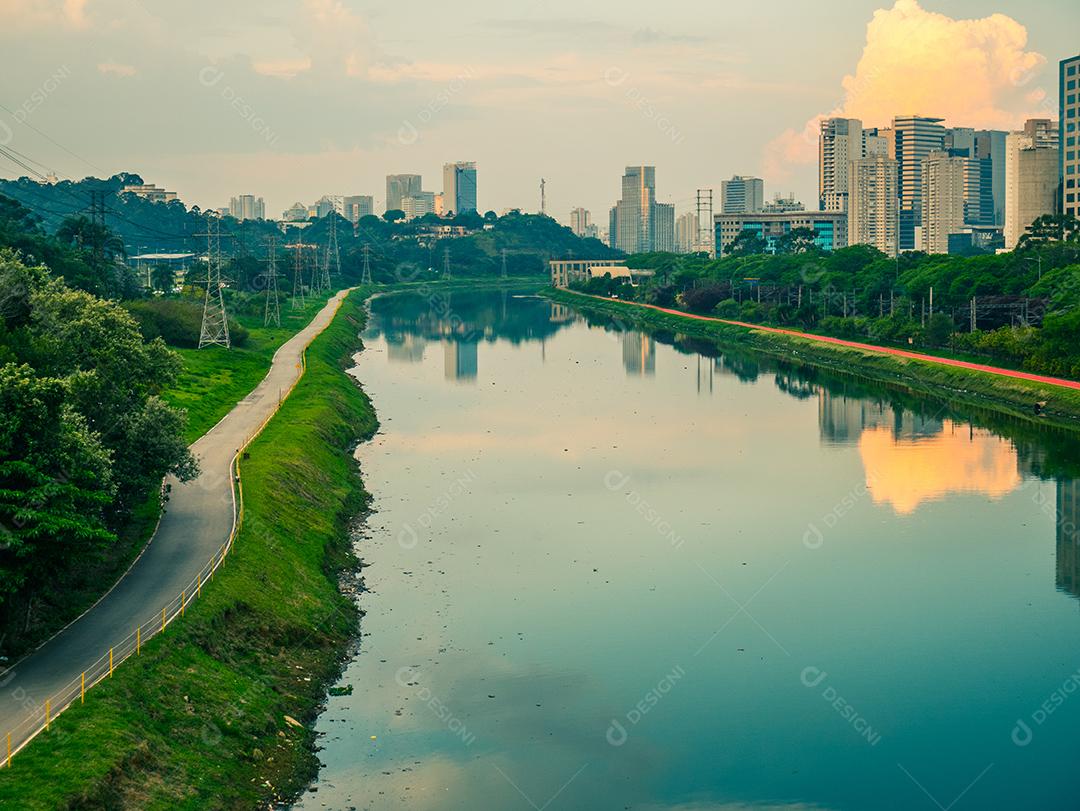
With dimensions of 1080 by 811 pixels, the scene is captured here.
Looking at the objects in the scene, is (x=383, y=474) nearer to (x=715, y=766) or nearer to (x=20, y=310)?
(x=20, y=310)

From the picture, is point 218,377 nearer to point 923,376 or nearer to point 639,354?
point 923,376

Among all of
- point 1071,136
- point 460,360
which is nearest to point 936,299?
point 460,360

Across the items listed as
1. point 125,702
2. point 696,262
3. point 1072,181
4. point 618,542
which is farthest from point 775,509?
point 696,262

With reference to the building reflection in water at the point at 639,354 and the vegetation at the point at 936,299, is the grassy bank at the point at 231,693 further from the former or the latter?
the building reflection in water at the point at 639,354

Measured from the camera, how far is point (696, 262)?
18662 cm

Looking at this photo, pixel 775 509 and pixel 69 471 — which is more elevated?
pixel 69 471

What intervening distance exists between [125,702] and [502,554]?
741 inches

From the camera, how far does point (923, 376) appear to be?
83.7m

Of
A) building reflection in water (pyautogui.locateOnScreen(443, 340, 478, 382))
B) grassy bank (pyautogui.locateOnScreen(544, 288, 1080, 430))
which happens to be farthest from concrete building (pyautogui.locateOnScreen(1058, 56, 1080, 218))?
building reflection in water (pyautogui.locateOnScreen(443, 340, 478, 382))

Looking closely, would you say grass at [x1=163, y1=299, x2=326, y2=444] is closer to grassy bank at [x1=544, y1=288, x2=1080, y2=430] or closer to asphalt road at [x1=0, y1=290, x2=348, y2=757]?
asphalt road at [x1=0, y1=290, x2=348, y2=757]

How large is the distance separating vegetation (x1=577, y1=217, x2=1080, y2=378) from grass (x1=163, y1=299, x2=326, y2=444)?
151 feet

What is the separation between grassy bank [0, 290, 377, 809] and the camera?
891 inches

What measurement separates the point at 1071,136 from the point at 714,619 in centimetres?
13176

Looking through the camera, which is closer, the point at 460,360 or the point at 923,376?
the point at 923,376
